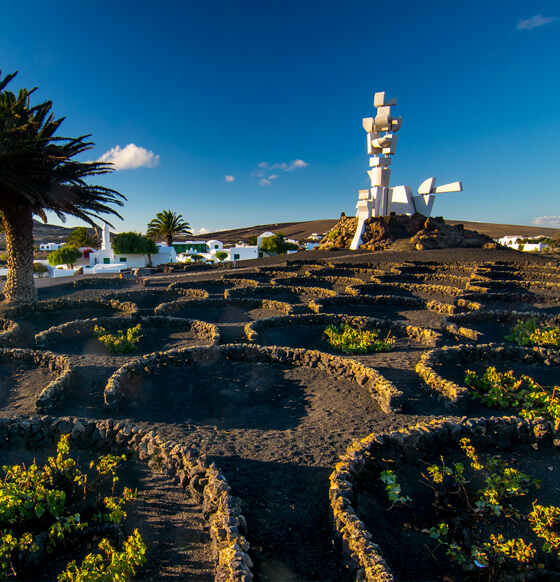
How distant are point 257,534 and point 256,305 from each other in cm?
1209

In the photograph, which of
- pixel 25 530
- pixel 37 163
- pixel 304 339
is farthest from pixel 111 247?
pixel 25 530

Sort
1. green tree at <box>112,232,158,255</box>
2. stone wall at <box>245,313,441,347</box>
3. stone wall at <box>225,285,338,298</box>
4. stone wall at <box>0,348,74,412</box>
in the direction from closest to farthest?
stone wall at <box>0,348,74,412</box>, stone wall at <box>245,313,441,347</box>, stone wall at <box>225,285,338,298</box>, green tree at <box>112,232,158,255</box>

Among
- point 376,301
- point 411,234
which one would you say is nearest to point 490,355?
point 376,301

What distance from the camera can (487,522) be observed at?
4.29 metres

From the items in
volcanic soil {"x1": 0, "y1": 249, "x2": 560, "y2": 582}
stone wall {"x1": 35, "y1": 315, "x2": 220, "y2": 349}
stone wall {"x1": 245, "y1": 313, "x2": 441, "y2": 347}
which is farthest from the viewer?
stone wall {"x1": 35, "y1": 315, "x2": 220, "y2": 349}

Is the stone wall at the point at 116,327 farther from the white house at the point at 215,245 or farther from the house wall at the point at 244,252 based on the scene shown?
the white house at the point at 215,245

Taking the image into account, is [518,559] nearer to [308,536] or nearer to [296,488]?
[308,536]

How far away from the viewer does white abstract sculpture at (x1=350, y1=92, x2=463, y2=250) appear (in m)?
44.0

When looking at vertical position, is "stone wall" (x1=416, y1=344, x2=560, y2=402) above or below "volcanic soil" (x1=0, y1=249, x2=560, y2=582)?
above

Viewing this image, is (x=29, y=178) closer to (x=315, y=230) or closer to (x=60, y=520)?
(x=60, y=520)

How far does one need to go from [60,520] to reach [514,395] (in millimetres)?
7245

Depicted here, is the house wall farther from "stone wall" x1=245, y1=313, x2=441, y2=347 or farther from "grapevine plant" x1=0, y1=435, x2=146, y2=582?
"grapevine plant" x1=0, y1=435, x2=146, y2=582

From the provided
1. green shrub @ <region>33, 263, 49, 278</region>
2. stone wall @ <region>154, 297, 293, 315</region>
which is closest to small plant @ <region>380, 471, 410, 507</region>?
stone wall @ <region>154, 297, 293, 315</region>

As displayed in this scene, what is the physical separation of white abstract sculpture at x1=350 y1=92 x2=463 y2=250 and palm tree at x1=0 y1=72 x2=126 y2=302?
104ft
